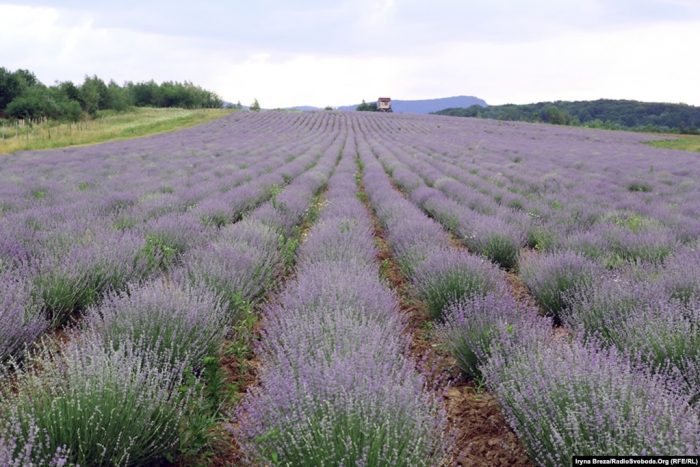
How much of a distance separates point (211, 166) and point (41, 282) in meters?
8.55

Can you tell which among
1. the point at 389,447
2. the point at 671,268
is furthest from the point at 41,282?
the point at 671,268

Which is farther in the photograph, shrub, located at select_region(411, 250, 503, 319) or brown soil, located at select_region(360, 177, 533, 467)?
shrub, located at select_region(411, 250, 503, 319)

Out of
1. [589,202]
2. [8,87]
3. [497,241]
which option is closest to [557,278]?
[497,241]

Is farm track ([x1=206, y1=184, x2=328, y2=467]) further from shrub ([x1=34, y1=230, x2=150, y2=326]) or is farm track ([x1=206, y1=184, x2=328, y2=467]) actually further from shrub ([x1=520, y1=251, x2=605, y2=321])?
shrub ([x1=520, y1=251, x2=605, y2=321])

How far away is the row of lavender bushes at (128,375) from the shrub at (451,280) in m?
1.40

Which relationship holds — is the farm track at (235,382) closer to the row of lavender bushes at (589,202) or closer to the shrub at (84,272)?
the shrub at (84,272)

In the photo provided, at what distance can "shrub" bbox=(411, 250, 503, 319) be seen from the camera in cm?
337

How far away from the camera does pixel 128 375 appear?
1.82 m

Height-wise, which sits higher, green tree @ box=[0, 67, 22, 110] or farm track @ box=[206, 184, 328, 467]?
green tree @ box=[0, 67, 22, 110]

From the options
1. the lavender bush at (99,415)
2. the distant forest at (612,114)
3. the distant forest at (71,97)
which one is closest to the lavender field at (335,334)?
the lavender bush at (99,415)

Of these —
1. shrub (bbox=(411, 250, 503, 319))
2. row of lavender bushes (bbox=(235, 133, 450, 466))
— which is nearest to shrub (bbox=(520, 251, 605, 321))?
shrub (bbox=(411, 250, 503, 319))

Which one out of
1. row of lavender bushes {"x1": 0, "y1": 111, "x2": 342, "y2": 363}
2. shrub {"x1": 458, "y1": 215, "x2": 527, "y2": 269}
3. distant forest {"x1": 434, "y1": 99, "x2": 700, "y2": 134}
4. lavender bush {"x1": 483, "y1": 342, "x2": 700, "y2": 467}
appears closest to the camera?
lavender bush {"x1": 483, "y1": 342, "x2": 700, "y2": 467}

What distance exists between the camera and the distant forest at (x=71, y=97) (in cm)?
3388

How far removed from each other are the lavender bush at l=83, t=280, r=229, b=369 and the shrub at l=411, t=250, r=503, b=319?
168 centimetres
